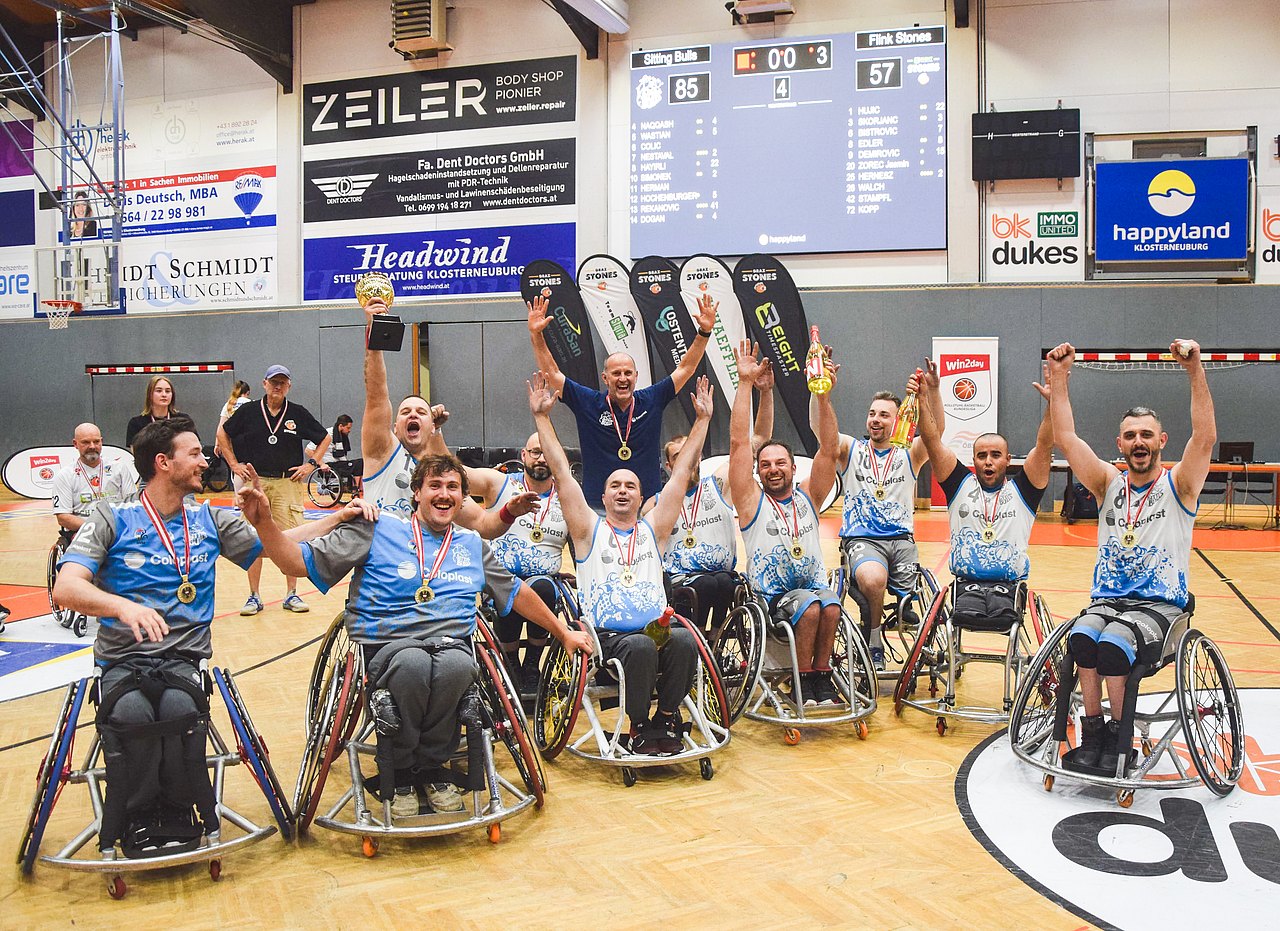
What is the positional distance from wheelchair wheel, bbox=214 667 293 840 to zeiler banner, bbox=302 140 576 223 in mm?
11443

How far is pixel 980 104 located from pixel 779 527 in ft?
31.6

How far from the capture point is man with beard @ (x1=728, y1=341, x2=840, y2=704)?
458 cm

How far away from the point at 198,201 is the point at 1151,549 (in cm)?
1511

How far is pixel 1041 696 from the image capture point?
4.35 meters

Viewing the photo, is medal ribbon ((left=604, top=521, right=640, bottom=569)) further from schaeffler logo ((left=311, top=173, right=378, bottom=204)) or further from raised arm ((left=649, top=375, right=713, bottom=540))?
schaeffler logo ((left=311, top=173, right=378, bottom=204))

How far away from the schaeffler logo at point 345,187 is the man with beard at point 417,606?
1222cm

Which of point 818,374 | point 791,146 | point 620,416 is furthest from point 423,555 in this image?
point 791,146

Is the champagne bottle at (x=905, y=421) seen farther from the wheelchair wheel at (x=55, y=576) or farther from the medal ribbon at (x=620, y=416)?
the wheelchair wheel at (x=55, y=576)

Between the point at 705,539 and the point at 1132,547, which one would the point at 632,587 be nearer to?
the point at 705,539

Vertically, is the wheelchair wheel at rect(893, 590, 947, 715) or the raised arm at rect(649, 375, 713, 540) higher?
the raised arm at rect(649, 375, 713, 540)

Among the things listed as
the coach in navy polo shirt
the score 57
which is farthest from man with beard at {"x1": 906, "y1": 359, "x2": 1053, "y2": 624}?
the score 57

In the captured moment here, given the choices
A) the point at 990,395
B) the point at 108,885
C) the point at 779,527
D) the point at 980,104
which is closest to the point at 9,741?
the point at 108,885

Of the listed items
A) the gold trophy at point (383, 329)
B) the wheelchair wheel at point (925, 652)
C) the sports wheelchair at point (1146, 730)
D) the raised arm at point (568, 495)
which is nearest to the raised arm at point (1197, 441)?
the sports wheelchair at point (1146, 730)

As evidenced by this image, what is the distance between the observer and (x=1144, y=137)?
12289 millimetres
